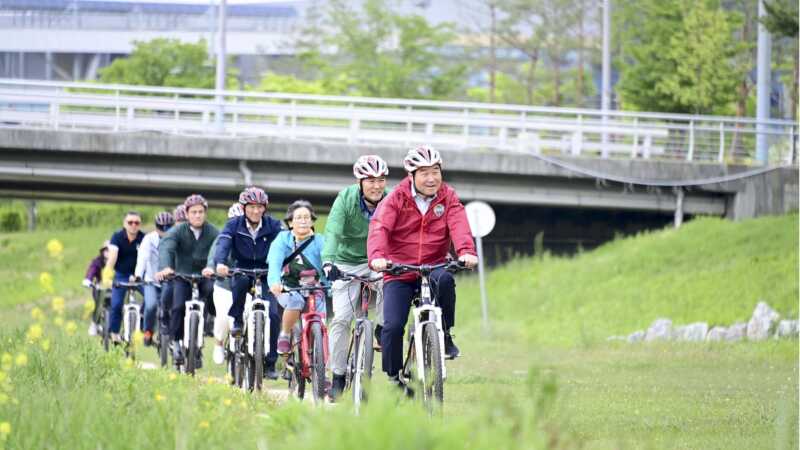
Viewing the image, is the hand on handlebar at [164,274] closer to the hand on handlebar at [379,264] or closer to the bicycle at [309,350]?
the bicycle at [309,350]

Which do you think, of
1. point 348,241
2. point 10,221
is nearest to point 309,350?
point 348,241

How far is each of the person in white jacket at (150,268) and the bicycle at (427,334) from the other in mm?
9498

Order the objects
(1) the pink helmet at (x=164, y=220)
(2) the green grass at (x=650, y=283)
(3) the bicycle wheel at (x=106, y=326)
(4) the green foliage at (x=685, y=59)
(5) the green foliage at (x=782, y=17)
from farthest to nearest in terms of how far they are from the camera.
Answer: (4) the green foliage at (x=685, y=59) < (2) the green grass at (x=650, y=283) < (5) the green foliage at (x=782, y=17) < (3) the bicycle wheel at (x=106, y=326) < (1) the pink helmet at (x=164, y=220)

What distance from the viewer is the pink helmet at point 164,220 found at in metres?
20.0

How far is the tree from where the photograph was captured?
198 ft

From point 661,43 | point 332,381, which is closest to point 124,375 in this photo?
point 332,381

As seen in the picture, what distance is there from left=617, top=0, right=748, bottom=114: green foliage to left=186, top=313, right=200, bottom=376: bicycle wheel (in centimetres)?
3075

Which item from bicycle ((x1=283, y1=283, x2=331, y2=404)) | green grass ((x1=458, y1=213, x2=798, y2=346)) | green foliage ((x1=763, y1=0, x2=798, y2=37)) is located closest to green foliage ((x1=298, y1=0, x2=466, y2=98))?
green grass ((x1=458, y1=213, x2=798, y2=346))

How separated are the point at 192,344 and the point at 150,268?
416 centimetres

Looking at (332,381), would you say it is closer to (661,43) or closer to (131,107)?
(131,107)

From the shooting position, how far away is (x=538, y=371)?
5.80m

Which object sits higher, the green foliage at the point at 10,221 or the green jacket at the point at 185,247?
the green jacket at the point at 185,247

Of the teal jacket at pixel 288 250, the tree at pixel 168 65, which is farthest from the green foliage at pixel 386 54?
the teal jacket at pixel 288 250

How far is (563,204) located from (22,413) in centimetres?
3084
